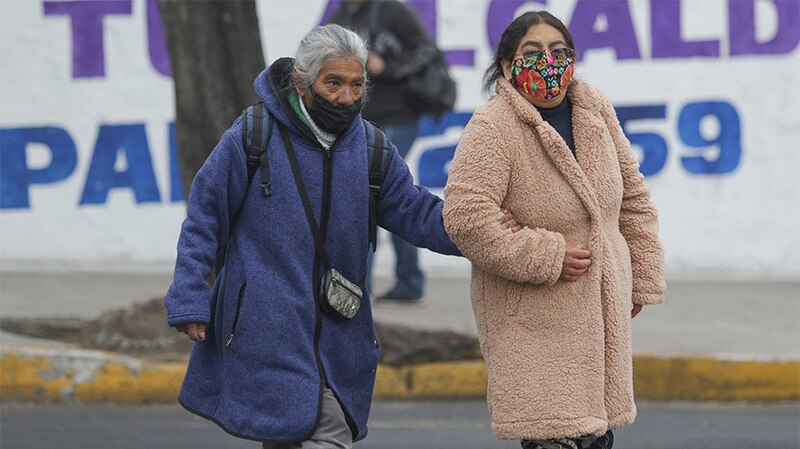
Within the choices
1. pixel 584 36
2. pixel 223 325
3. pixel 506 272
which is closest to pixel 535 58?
pixel 506 272

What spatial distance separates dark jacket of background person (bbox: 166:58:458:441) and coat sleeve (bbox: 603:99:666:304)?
2.49 ft

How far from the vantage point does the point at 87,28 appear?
10438 mm

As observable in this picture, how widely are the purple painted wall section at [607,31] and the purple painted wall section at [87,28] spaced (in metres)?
3.18

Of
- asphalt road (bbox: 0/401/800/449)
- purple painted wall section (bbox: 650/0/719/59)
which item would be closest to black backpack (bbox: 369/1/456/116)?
asphalt road (bbox: 0/401/800/449)

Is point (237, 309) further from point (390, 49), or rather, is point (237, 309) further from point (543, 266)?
point (390, 49)

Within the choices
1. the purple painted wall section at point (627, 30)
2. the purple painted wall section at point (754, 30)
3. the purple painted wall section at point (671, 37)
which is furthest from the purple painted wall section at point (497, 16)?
the purple painted wall section at point (754, 30)

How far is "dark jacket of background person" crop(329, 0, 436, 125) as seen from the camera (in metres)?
8.26

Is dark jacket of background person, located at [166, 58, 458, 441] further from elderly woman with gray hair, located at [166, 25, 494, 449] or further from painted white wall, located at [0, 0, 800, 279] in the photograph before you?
painted white wall, located at [0, 0, 800, 279]

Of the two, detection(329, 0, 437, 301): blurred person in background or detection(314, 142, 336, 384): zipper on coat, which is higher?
detection(329, 0, 437, 301): blurred person in background

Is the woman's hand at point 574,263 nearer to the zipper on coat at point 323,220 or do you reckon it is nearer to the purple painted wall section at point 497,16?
the zipper on coat at point 323,220

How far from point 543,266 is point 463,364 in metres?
3.25

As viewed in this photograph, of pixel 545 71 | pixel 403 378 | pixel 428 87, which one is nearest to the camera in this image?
pixel 545 71

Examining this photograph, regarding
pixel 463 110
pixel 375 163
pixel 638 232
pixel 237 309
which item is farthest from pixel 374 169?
pixel 463 110

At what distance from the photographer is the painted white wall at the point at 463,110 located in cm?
1034
